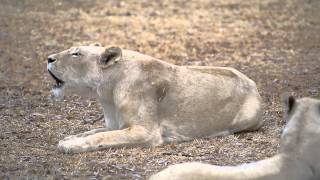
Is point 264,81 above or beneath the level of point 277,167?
beneath

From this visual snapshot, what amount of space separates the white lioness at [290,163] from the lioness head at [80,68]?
7.30ft

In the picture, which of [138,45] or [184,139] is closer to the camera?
[184,139]

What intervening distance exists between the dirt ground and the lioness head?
0.55 metres

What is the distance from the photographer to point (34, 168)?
643cm

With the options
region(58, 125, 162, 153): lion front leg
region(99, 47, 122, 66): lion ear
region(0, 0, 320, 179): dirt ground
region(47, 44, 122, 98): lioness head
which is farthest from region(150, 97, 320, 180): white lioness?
region(47, 44, 122, 98): lioness head

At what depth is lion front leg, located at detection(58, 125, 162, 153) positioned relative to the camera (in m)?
6.93

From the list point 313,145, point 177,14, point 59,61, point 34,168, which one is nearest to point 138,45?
point 177,14

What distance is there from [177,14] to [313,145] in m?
10.2

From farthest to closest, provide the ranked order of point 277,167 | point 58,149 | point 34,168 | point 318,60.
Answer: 1. point 318,60
2. point 58,149
3. point 34,168
4. point 277,167

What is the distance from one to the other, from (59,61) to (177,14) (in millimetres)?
8217

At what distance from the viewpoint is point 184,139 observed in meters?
7.37

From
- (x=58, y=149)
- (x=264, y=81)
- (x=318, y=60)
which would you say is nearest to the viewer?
(x=58, y=149)

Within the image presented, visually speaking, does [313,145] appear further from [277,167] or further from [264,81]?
[264,81]

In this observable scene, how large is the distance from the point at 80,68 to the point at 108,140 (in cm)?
87
